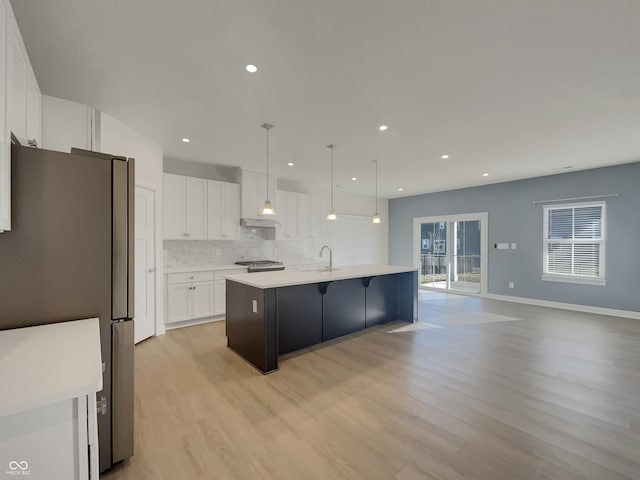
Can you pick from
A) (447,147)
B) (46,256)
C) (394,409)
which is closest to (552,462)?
(394,409)

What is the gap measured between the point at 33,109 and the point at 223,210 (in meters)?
2.82

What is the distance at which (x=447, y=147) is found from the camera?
395 centimetres

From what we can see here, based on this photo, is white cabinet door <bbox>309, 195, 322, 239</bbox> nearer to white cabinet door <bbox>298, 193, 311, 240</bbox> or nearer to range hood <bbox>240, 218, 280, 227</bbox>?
white cabinet door <bbox>298, 193, 311, 240</bbox>

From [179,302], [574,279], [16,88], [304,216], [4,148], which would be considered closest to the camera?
[4,148]

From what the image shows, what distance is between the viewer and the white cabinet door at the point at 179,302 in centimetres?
411

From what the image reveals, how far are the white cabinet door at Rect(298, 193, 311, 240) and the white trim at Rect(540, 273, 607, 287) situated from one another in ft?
16.2

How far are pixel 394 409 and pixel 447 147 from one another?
3371mm

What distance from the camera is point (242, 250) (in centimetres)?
546

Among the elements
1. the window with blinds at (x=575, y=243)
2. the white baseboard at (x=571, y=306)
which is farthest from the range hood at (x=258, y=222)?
the window with blinds at (x=575, y=243)

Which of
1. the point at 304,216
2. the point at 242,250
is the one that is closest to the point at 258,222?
the point at 242,250

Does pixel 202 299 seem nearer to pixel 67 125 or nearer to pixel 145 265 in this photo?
pixel 145 265

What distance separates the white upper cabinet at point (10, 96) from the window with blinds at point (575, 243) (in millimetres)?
7491

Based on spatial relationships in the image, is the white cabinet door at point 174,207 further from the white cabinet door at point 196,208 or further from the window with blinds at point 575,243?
the window with blinds at point 575,243

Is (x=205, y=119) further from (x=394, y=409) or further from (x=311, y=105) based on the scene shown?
(x=394, y=409)
